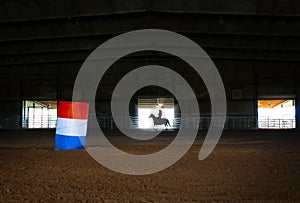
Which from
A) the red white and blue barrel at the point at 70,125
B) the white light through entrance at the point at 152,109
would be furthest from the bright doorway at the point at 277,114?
the red white and blue barrel at the point at 70,125

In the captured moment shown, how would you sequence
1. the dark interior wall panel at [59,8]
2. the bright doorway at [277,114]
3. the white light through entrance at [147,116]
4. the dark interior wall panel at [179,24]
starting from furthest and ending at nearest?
1. the bright doorway at [277,114]
2. the white light through entrance at [147,116]
3. the dark interior wall panel at [179,24]
4. the dark interior wall panel at [59,8]

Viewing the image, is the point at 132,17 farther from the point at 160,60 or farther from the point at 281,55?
the point at 281,55

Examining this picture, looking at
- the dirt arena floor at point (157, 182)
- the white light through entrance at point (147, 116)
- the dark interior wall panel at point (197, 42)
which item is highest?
the dark interior wall panel at point (197, 42)

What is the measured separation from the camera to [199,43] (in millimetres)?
18703

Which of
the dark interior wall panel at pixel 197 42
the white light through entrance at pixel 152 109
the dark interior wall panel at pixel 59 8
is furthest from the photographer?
the white light through entrance at pixel 152 109

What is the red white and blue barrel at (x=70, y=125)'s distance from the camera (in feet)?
23.0

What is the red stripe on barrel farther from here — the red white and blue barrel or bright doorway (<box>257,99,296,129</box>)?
bright doorway (<box>257,99,296,129</box>)

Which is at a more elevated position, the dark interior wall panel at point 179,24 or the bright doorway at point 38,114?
the dark interior wall panel at point 179,24

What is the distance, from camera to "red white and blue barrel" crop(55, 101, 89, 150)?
276 inches

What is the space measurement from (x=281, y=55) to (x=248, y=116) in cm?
512

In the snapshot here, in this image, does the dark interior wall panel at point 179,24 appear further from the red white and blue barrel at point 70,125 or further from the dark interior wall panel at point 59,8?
the red white and blue barrel at point 70,125

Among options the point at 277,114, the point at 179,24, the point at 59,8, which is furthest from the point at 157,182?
the point at 277,114

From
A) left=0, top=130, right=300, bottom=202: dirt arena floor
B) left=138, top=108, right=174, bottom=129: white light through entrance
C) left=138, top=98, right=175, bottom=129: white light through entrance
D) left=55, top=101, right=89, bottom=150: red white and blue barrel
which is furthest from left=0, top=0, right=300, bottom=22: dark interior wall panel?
left=138, top=108, right=174, bottom=129: white light through entrance

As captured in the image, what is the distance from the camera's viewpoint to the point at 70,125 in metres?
7.05
